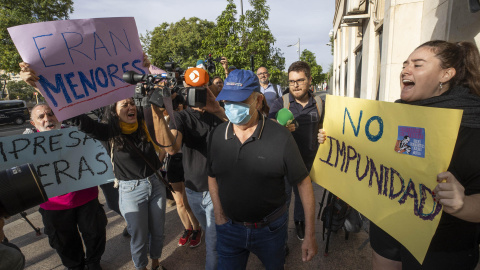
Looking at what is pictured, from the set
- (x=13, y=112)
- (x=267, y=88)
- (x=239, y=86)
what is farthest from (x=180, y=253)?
(x=13, y=112)

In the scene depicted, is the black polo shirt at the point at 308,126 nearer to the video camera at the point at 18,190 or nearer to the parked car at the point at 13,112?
the video camera at the point at 18,190

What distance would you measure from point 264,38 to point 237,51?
1.32 meters

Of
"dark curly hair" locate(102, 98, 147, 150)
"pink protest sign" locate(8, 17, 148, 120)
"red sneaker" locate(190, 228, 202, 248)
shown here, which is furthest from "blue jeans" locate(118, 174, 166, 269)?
"pink protest sign" locate(8, 17, 148, 120)

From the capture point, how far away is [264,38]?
379 inches

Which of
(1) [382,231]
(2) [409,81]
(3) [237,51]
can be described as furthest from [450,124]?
(3) [237,51]

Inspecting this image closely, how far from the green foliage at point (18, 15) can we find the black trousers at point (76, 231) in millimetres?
19835

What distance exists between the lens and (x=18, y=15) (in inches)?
699

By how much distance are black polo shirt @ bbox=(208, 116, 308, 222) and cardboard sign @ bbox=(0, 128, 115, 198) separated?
154cm

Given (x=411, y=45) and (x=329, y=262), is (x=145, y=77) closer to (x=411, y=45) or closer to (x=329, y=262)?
(x=329, y=262)

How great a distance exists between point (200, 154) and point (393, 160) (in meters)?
1.53

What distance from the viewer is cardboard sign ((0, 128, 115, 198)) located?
7.73 ft

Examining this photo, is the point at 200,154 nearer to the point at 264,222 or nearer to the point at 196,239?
the point at 264,222

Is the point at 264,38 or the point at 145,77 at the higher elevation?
the point at 264,38

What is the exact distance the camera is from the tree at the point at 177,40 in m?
29.0
